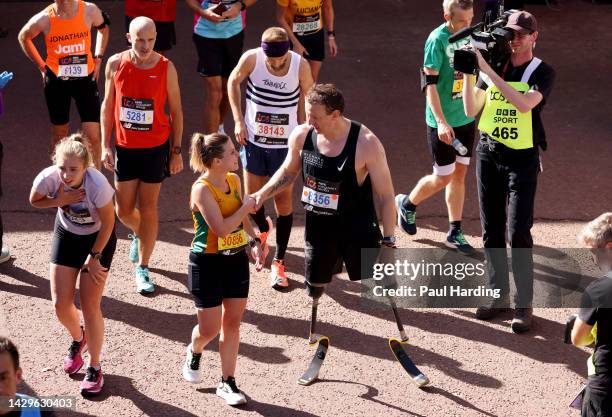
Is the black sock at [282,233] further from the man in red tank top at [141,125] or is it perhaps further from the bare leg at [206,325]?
the bare leg at [206,325]

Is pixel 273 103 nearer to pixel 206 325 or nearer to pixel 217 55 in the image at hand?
pixel 206 325

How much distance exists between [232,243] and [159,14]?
4.80 meters

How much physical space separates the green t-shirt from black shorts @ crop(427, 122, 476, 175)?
2.5 inches

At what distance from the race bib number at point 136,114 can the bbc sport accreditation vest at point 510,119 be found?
7.69ft

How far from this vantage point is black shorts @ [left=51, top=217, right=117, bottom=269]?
607cm

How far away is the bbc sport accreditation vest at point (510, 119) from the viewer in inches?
267

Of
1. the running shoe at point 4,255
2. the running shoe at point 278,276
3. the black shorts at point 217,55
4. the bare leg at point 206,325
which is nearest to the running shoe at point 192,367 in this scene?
the bare leg at point 206,325

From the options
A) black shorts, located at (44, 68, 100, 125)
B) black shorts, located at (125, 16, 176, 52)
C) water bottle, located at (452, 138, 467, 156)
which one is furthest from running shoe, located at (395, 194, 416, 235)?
black shorts, located at (125, 16, 176, 52)

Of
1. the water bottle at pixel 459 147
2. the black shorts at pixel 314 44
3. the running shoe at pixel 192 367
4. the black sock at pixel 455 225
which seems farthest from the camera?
Answer: the black shorts at pixel 314 44

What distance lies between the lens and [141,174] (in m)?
7.38

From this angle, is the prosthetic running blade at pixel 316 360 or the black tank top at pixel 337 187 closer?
the black tank top at pixel 337 187

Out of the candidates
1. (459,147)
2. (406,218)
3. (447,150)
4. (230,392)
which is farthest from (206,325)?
(406,218)

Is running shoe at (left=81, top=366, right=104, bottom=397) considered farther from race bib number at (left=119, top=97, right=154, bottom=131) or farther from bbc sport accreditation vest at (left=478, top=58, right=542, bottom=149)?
bbc sport accreditation vest at (left=478, top=58, right=542, bottom=149)

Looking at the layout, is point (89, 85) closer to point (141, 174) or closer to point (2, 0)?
point (141, 174)
